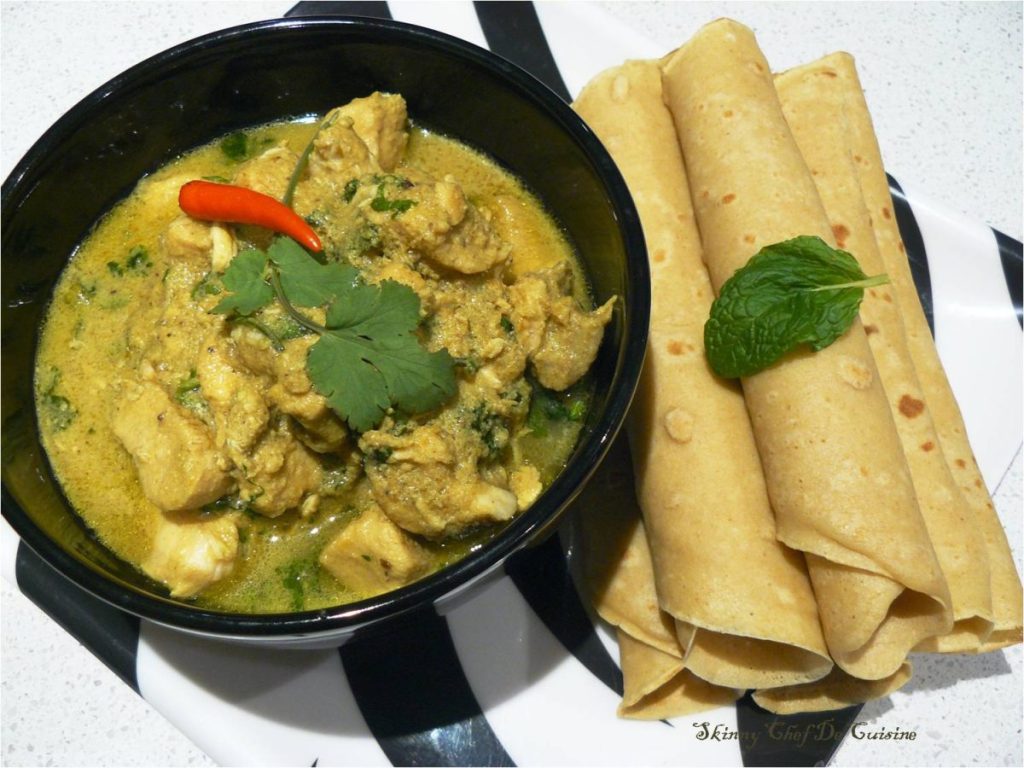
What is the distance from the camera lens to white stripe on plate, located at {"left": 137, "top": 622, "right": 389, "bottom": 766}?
209 cm

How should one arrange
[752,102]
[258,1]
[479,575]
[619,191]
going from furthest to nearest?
[258,1]
[752,102]
[619,191]
[479,575]

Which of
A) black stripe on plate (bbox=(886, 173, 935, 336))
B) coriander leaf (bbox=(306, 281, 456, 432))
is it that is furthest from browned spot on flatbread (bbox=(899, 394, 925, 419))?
coriander leaf (bbox=(306, 281, 456, 432))

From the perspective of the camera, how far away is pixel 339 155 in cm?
207

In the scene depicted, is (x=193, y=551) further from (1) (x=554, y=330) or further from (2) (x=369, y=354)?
(1) (x=554, y=330)

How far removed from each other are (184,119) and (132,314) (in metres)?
0.53

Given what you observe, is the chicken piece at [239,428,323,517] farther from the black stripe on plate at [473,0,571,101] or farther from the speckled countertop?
the black stripe on plate at [473,0,571,101]

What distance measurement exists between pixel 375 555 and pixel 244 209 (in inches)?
32.8

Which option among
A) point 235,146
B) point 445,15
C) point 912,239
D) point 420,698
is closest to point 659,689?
point 420,698

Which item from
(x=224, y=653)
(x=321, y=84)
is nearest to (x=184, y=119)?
(x=321, y=84)

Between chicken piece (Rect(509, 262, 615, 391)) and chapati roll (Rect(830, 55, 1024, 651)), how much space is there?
953mm

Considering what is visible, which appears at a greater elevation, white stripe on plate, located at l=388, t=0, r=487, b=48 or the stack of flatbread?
white stripe on plate, located at l=388, t=0, r=487, b=48

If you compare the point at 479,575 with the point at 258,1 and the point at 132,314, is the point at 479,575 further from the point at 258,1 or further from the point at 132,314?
the point at 258,1

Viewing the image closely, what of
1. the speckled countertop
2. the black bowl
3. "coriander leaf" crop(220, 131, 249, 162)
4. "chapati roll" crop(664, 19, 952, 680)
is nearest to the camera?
the black bowl

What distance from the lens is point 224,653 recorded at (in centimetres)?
213
